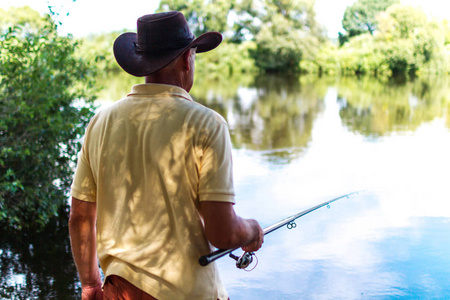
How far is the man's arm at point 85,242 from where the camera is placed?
183cm

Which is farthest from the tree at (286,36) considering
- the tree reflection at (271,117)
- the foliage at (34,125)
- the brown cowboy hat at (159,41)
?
the brown cowboy hat at (159,41)

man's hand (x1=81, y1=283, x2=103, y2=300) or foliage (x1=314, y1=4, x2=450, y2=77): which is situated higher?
man's hand (x1=81, y1=283, x2=103, y2=300)

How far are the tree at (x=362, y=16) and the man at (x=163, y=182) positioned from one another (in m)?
45.4

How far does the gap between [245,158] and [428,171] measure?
112 inches

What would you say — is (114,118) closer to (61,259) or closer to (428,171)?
(61,259)

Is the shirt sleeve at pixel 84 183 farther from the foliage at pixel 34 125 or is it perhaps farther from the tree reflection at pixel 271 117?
the tree reflection at pixel 271 117

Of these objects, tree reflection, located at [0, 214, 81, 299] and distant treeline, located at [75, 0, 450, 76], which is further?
distant treeline, located at [75, 0, 450, 76]

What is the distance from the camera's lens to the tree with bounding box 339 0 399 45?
45.1m

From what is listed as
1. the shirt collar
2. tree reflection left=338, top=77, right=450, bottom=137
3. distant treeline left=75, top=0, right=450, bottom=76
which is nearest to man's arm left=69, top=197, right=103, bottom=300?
the shirt collar

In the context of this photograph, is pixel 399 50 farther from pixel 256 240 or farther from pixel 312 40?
pixel 256 240

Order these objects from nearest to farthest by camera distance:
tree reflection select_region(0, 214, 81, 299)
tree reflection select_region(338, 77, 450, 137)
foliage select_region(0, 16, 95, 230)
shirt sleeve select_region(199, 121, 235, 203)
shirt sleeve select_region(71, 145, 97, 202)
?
shirt sleeve select_region(199, 121, 235, 203) → shirt sleeve select_region(71, 145, 97, 202) → tree reflection select_region(0, 214, 81, 299) → foliage select_region(0, 16, 95, 230) → tree reflection select_region(338, 77, 450, 137)

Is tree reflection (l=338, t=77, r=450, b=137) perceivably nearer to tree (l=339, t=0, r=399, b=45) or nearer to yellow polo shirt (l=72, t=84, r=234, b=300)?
yellow polo shirt (l=72, t=84, r=234, b=300)

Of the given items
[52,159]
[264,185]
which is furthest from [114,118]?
[264,185]

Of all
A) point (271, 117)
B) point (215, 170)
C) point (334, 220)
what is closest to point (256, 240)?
point (215, 170)
